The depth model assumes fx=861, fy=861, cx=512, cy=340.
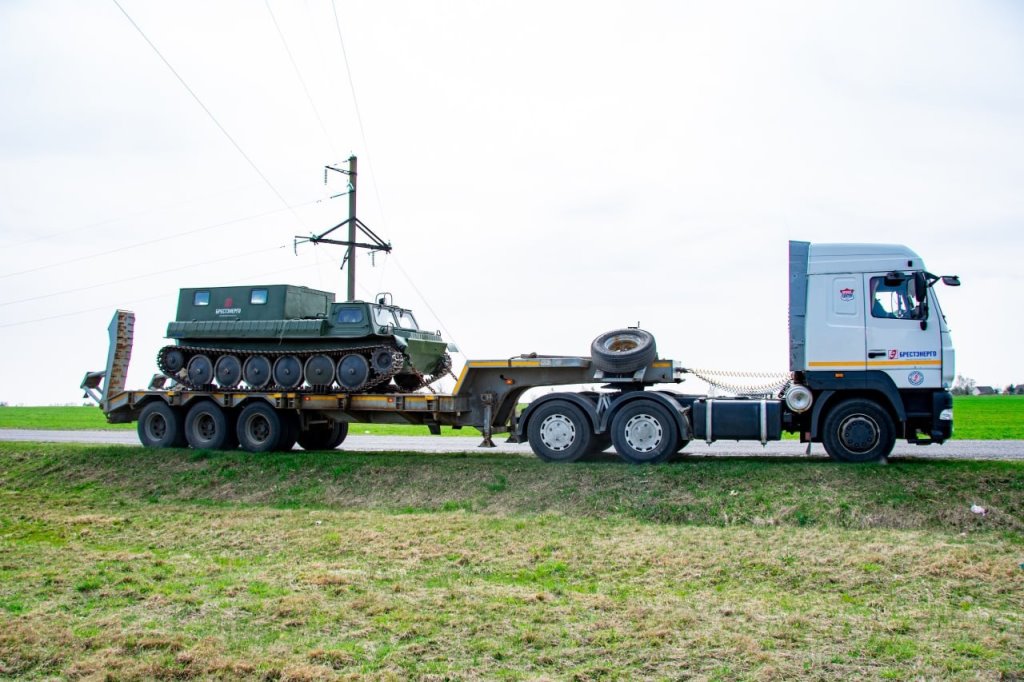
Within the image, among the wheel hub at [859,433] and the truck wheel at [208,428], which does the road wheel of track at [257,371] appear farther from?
the wheel hub at [859,433]

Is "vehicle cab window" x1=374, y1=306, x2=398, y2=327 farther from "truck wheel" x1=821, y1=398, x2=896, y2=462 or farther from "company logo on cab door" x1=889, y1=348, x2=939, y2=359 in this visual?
"company logo on cab door" x1=889, y1=348, x2=939, y2=359

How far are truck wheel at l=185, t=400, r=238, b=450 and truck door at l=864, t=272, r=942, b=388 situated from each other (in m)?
12.8

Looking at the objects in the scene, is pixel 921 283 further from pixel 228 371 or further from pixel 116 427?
pixel 116 427

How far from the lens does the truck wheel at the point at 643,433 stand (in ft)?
46.6

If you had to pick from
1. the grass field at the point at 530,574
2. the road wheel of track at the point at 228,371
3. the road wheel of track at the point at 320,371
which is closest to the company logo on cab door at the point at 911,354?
the grass field at the point at 530,574

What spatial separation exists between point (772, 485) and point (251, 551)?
7.07 meters

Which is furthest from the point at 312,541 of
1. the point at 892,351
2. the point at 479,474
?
the point at 892,351

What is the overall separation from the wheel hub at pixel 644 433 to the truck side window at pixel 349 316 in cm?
627

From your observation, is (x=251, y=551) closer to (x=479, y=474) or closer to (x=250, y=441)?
(x=479, y=474)

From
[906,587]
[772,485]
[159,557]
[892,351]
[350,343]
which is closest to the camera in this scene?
[906,587]

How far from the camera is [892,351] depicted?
44.7ft

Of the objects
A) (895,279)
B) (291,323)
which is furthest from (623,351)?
(291,323)

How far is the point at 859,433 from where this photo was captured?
13.7m

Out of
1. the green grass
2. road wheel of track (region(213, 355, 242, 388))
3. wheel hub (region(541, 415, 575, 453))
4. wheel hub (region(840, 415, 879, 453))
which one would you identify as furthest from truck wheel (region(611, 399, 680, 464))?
Answer: the green grass
